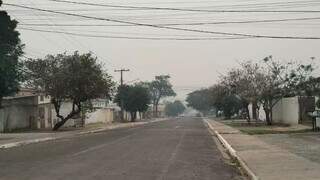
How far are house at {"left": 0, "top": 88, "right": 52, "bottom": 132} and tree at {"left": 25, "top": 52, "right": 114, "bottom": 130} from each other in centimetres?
260

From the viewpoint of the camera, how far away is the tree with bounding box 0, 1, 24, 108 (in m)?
39.6

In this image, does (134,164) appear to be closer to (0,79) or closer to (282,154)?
(282,154)

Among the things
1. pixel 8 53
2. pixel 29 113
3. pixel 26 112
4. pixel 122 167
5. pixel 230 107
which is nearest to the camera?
pixel 122 167

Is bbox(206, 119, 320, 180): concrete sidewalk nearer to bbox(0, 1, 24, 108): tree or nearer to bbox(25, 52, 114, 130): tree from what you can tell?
bbox(0, 1, 24, 108): tree

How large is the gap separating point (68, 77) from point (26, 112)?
6.39 meters

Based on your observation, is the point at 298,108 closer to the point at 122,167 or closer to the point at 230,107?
the point at 122,167

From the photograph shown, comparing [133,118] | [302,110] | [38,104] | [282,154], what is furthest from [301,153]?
[133,118]

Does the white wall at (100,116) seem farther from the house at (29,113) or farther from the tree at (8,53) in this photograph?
the tree at (8,53)

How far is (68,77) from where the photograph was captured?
57875 mm

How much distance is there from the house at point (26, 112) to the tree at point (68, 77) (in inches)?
102

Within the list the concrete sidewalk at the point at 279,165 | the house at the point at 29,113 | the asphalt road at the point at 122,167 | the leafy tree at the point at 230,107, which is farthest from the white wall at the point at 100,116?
the concrete sidewalk at the point at 279,165

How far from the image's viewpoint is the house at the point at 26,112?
2201 inches

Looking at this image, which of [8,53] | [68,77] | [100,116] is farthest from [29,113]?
[100,116]

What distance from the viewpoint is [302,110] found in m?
58.6
